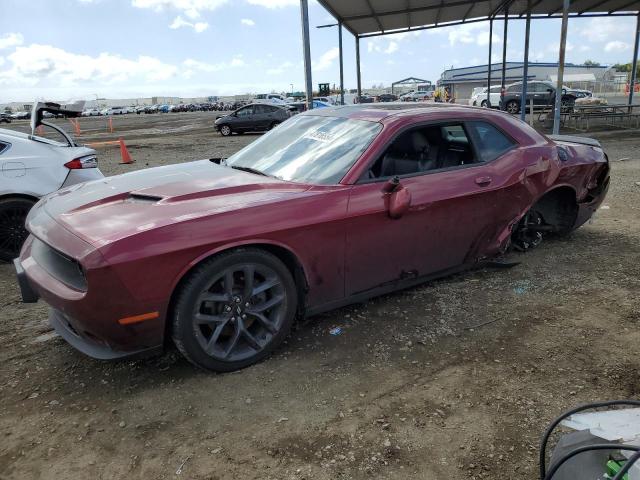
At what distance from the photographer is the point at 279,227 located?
2.93 meters

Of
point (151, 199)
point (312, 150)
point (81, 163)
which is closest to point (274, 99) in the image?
point (81, 163)

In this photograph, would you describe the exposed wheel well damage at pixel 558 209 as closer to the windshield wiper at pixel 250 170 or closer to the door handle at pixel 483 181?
the door handle at pixel 483 181

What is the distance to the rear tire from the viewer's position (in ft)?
16.5

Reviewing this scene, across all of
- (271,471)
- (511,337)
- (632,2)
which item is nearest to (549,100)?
(632,2)

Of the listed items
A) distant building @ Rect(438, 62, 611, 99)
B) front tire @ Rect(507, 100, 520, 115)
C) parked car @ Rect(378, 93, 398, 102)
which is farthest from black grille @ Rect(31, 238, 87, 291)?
distant building @ Rect(438, 62, 611, 99)

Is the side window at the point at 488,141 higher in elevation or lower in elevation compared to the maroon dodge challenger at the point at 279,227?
higher

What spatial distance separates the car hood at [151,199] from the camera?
2.70m

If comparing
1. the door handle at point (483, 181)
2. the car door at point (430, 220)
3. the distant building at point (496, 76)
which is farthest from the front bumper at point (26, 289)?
the distant building at point (496, 76)

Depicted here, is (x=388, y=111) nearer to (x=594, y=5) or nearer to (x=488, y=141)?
(x=488, y=141)

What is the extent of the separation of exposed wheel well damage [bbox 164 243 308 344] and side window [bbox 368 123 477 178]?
809 mm

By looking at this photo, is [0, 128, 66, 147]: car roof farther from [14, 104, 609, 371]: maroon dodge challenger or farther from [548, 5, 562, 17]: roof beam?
[548, 5, 562, 17]: roof beam

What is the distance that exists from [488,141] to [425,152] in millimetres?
584

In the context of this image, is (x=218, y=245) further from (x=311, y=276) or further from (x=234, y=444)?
(x=234, y=444)

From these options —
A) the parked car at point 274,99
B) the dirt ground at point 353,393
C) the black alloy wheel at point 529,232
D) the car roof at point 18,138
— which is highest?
the parked car at point 274,99
